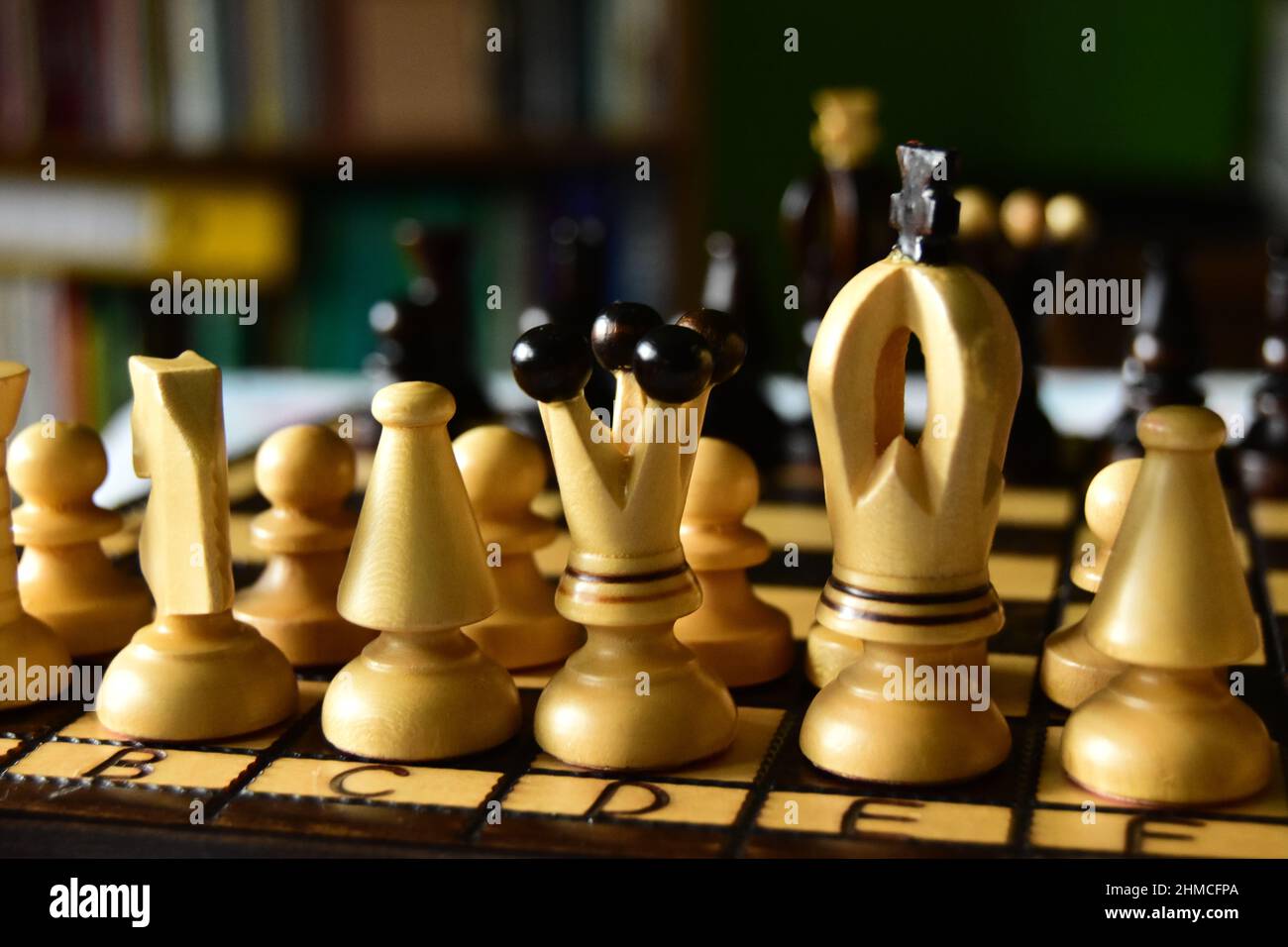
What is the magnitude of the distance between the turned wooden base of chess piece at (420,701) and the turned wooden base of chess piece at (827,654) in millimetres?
210

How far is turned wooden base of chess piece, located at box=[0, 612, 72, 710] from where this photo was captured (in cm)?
95

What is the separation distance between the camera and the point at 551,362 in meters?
0.82

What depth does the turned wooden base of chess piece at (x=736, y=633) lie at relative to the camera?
1.00 meters

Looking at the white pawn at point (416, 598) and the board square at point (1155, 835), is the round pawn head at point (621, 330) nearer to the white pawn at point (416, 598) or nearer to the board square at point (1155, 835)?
the white pawn at point (416, 598)

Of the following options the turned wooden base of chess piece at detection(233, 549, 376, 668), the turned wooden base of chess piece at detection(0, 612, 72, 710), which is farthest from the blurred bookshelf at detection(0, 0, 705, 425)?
the turned wooden base of chess piece at detection(0, 612, 72, 710)

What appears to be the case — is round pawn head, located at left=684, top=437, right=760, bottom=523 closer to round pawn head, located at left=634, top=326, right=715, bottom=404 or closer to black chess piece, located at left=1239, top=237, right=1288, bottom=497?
round pawn head, located at left=634, top=326, right=715, bottom=404

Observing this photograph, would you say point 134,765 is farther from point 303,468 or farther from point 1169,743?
point 1169,743

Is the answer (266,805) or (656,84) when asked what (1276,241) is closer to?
(266,805)

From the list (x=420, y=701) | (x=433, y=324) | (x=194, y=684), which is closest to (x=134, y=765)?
(x=194, y=684)

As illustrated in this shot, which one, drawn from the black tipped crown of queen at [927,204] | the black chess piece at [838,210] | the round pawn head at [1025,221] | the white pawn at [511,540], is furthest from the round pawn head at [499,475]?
the round pawn head at [1025,221]

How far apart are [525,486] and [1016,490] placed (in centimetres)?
71

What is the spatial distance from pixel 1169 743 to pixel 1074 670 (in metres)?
0.15
